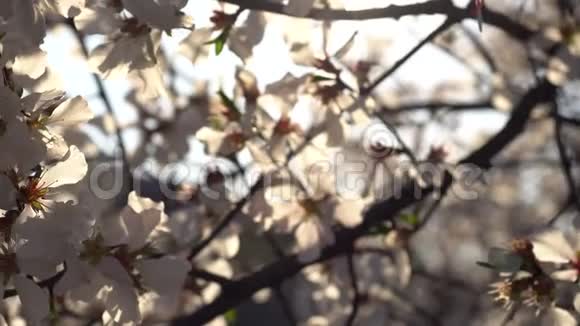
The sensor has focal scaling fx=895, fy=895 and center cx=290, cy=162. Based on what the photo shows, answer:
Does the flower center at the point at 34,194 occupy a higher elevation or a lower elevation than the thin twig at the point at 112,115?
higher

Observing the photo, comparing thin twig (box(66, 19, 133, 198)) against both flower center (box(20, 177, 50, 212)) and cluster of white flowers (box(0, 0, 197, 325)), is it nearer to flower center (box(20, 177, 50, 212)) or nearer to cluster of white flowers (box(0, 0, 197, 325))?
cluster of white flowers (box(0, 0, 197, 325))

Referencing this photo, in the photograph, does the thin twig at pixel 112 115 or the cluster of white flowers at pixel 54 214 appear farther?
the thin twig at pixel 112 115

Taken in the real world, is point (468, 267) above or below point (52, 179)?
below

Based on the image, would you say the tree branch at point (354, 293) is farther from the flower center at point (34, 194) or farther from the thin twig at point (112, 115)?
the flower center at point (34, 194)

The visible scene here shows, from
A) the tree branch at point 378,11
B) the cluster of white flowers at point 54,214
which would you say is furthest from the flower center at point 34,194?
the tree branch at point 378,11

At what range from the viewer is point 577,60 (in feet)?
5.72

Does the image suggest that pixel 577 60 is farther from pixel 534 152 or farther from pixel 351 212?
pixel 534 152

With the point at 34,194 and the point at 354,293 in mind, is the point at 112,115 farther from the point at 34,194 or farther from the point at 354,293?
the point at 34,194

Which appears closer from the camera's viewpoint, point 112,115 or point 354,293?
point 354,293

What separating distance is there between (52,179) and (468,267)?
5008 mm

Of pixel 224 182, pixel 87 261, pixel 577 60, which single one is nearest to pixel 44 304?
pixel 87 261

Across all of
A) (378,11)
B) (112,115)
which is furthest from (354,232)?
(112,115)

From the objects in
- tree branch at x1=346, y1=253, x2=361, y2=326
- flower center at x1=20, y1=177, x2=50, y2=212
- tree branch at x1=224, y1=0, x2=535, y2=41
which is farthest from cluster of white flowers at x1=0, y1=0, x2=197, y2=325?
tree branch at x1=346, y1=253, x2=361, y2=326

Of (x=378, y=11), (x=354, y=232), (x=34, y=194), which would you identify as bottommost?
(x=354, y=232)
